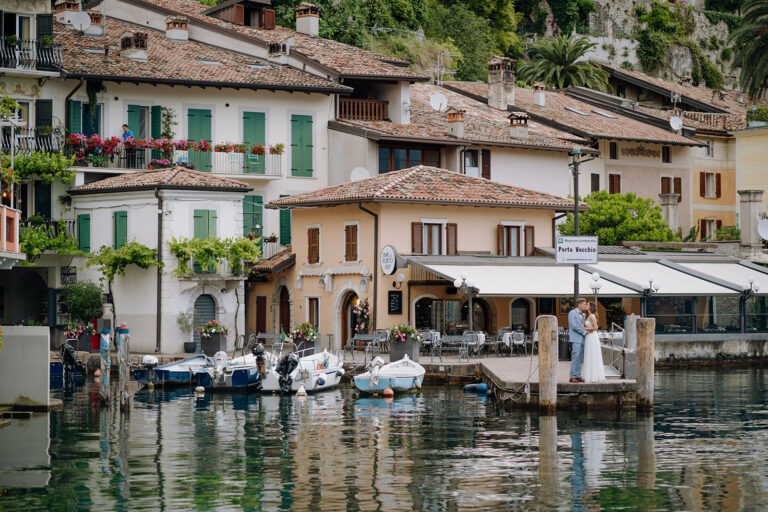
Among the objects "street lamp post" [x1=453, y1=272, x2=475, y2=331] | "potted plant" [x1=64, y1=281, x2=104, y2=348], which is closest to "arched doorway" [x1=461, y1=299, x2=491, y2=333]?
"street lamp post" [x1=453, y1=272, x2=475, y2=331]

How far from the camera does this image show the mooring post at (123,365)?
109ft

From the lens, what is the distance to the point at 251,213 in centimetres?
5034

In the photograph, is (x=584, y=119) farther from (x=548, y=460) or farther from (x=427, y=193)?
(x=548, y=460)

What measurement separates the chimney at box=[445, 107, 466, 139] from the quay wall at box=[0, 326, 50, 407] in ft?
82.7

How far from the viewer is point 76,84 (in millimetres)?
48125

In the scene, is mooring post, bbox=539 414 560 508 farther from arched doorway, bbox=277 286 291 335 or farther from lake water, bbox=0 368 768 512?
arched doorway, bbox=277 286 291 335

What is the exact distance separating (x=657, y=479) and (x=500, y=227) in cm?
2562

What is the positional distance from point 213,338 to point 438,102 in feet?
59.8

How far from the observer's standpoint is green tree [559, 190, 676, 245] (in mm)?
56062

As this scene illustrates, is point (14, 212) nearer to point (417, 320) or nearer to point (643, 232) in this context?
point (417, 320)

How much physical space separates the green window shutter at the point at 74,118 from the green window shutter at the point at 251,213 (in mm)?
6422

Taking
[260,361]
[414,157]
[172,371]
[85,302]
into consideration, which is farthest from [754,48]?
[172,371]

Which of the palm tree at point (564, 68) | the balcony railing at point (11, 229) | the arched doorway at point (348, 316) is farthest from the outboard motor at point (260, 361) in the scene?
the palm tree at point (564, 68)

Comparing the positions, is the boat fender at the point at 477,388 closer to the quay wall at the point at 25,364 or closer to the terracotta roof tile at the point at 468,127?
the quay wall at the point at 25,364
